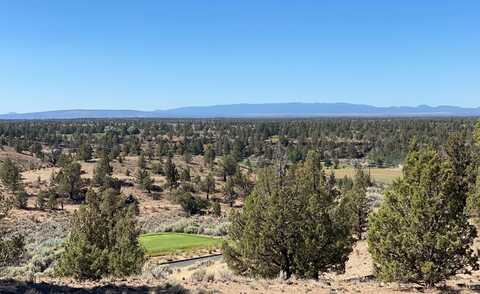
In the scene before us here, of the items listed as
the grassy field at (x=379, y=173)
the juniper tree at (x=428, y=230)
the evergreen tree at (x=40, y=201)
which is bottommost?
the grassy field at (x=379, y=173)

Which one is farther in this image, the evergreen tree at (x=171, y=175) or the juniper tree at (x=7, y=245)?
the evergreen tree at (x=171, y=175)

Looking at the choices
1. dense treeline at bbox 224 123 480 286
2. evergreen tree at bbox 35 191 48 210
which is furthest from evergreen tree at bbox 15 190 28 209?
dense treeline at bbox 224 123 480 286

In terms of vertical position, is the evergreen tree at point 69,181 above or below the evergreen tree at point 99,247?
below

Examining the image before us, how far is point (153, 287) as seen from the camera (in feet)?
57.5

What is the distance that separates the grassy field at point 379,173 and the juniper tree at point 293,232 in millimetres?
71272

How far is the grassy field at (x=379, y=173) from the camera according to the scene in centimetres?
9866

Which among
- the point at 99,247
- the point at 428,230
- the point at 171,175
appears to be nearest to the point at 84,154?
the point at 171,175

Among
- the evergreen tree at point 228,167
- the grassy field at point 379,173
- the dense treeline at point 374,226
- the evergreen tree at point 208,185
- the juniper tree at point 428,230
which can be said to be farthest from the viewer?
the grassy field at point 379,173

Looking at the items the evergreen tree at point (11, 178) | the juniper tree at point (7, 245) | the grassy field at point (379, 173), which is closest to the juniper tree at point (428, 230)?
the juniper tree at point (7, 245)

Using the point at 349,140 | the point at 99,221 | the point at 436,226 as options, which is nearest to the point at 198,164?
the point at 349,140

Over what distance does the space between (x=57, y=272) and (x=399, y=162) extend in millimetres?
106850

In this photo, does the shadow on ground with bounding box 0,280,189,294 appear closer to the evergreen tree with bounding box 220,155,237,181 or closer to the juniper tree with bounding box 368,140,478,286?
the juniper tree with bounding box 368,140,478,286

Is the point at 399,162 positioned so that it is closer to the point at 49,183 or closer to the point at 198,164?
the point at 198,164

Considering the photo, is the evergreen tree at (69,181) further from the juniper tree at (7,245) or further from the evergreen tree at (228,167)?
the juniper tree at (7,245)
